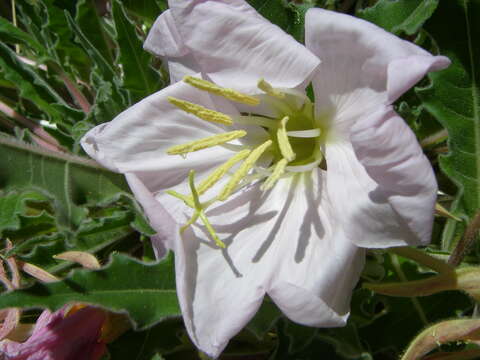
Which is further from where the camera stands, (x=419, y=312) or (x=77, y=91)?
(x=77, y=91)

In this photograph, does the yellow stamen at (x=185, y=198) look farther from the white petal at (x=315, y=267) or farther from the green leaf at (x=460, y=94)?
the green leaf at (x=460, y=94)

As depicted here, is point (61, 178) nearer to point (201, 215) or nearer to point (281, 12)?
point (201, 215)

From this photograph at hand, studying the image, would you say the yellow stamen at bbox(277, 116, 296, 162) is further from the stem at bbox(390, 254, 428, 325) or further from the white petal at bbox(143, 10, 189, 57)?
the stem at bbox(390, 254, 428, 325)

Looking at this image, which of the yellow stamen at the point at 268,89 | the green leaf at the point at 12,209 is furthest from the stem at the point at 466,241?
the green leaf at the point at 12,209

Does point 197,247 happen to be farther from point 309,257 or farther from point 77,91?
point 77,91

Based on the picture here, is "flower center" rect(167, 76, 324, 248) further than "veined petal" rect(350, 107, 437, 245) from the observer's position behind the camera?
Yes

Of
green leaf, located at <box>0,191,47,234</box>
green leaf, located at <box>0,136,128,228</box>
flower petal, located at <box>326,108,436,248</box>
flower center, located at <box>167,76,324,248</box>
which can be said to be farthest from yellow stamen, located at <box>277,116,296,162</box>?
green leaf, located at <box>0,191,47,234</box>

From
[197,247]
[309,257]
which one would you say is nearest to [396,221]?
[309,257]
